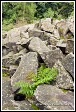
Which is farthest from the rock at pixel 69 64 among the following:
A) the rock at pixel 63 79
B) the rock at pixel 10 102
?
the rock at pixel 10 102

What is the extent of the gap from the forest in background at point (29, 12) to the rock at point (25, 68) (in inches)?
1168

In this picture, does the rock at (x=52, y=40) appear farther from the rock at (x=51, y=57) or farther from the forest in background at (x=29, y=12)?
the forest in background at (x=29, y=12)

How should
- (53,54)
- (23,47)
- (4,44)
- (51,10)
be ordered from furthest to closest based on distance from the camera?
(51,10)
(4,44)
(23,47)
(53,54)

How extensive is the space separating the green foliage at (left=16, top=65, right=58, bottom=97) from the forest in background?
30.6 metres

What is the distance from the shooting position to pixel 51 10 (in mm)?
44000

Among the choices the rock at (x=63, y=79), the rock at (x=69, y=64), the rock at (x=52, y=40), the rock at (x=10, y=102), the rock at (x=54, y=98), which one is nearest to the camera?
the rock at (x=54, y=98)

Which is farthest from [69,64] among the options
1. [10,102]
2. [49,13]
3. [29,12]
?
[29,12]

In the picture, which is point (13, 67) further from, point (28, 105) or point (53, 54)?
point (28, 105)

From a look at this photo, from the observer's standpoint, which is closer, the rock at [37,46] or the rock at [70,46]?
the rock at [37,46]

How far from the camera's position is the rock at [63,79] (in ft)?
32.7

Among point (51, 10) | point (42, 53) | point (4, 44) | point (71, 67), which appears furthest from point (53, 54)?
point (51, 10)

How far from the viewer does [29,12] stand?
141 ft

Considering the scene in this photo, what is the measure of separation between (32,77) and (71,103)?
2.16m

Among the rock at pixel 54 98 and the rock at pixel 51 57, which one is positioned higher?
the rock at pixel 51 57
